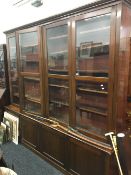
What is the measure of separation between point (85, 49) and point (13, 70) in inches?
71.8

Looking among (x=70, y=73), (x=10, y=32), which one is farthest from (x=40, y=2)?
(x=70, y=73)

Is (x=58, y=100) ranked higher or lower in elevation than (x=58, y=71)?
lower

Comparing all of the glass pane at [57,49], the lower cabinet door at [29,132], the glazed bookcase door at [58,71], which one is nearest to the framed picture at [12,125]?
the lower cabinet door at [29,132]

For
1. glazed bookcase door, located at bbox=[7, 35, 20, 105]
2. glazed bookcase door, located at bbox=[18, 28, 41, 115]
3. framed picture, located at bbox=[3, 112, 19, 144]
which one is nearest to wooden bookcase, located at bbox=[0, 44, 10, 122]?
glazed bookcase door, located at bbox=[7, 35, 20, 105]

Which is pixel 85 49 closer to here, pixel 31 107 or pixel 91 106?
pixel 91 106

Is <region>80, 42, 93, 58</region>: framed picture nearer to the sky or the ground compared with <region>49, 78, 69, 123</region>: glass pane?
nearer to the sky

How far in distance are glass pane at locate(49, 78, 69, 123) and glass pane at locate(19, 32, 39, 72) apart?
440mm

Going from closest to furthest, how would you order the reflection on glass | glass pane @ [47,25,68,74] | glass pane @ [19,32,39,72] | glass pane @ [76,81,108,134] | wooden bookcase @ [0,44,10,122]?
1. glass pane @ [76,81,108,134]
2. glass pane @ [47,25,68,74]
3. glass pane @ [19,32,39,72]
4. the reflection on glass
5. wooden bookcase @ [0,44,10,122]

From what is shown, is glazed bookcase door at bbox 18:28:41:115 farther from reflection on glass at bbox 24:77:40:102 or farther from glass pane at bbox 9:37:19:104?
glass pane at bbox 9:37:19:104

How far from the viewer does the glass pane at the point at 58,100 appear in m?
2.52

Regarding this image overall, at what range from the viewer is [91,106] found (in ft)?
7.32

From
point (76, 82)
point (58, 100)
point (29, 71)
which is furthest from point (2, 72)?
point (76, 82)

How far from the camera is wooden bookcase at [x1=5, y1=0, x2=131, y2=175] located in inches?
69.9

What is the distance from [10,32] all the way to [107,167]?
2.69 m
